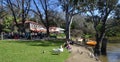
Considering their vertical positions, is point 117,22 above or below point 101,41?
above

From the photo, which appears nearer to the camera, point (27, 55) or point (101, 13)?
point (27, 55)

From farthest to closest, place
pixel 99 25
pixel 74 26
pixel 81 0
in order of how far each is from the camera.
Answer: pixel 74 26 → pixel 99 25 → pixel 81 0

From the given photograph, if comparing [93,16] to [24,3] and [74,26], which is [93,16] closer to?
[24,3]

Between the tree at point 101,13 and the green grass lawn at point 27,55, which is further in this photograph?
the tree at point 101,13

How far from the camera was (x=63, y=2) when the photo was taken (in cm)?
5591

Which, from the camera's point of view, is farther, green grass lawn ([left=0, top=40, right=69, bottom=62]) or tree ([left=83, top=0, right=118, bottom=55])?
tree ([left=83, top=0, right=118, bottom=55])

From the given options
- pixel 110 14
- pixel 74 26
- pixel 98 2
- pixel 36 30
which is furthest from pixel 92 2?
pixel 74 26

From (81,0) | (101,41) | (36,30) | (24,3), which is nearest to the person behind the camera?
(81,0)

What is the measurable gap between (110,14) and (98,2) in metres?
3.72

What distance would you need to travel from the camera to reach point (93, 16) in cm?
5691

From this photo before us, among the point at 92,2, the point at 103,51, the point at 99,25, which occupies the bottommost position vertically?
the point at 103,51

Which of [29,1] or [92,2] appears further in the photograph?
[29,1]

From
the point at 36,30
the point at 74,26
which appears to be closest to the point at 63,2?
the point at 36,30

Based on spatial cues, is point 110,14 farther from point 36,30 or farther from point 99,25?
point 36,30
